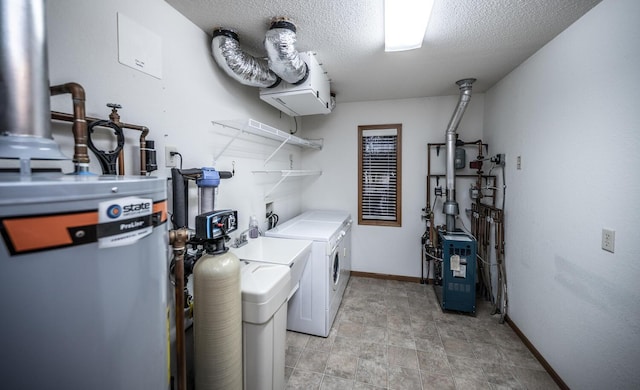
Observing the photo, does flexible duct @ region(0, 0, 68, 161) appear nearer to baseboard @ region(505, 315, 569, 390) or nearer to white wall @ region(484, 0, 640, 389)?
white wall @ region(484, 0, 640, 389)

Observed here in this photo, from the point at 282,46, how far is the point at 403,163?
237cm

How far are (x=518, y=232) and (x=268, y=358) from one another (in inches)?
97.2

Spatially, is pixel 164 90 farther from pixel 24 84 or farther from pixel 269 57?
pixel 24 84

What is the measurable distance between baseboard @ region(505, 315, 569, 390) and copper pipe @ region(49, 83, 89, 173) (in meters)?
2.99

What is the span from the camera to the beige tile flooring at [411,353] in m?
1.81

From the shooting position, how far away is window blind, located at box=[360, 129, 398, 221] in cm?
354

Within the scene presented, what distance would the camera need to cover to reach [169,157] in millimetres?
1506

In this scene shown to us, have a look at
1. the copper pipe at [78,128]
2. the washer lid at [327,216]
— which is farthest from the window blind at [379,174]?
the copper pipe at [78,128]

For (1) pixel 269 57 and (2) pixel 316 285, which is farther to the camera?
(2) pixel 316 285

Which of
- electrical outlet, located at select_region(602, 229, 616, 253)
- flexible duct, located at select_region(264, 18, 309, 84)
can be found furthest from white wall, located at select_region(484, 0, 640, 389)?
flexible duct, located at select_region(264, 18, 309, 84)

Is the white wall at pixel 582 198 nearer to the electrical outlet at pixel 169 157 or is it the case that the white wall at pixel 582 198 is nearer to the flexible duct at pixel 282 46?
the flexible duct at pixel 282 46

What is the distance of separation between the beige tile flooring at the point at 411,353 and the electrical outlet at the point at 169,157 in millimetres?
1714

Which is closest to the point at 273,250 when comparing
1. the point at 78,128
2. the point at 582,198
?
the point at 78,128

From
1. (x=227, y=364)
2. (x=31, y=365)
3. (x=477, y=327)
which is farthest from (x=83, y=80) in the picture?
(x=477, y=327)
